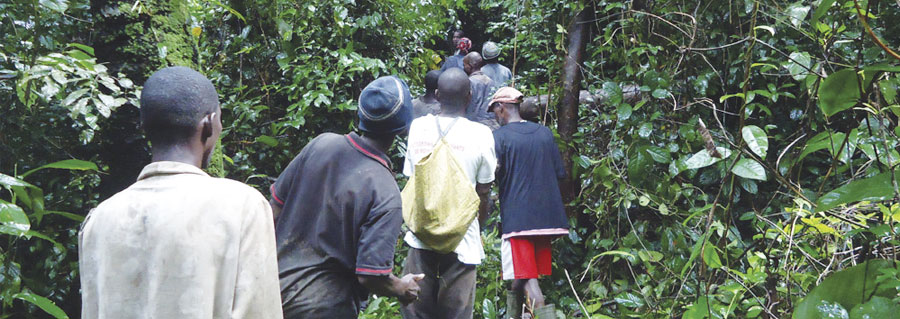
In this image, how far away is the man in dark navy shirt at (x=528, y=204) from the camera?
4.30 meters

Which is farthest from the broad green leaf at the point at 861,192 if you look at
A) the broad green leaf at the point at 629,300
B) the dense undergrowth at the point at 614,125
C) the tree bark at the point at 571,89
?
the tree bark at the point at 571,89

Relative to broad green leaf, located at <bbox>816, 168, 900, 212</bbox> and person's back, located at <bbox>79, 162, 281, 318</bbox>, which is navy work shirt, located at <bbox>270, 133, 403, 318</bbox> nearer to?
person's back, located at <bbox>79, 162, 281, 318</bbox>

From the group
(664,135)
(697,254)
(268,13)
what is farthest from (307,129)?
(697,254)

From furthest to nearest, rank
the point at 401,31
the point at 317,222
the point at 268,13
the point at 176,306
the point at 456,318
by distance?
the point at 401,31, the point at 268,13, the point at 456,318, the point at 317,222, the point at 176,306

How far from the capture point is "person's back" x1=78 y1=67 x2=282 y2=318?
A: 155 cm

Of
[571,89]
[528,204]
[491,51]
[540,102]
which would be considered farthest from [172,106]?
[491,51]

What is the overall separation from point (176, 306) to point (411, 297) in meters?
1.23

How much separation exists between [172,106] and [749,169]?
68.3 inches

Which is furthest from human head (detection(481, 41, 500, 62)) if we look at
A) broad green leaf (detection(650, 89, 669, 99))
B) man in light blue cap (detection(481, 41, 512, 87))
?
broad green leaf (detection(650, 89, 669, 99))

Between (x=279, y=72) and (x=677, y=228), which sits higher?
(x=279, y=72)

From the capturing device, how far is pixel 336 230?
8.30 feet

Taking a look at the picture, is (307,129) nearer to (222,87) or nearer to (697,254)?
(222,87)

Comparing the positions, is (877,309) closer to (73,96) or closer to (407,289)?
(407,289)

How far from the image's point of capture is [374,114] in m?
2.70
